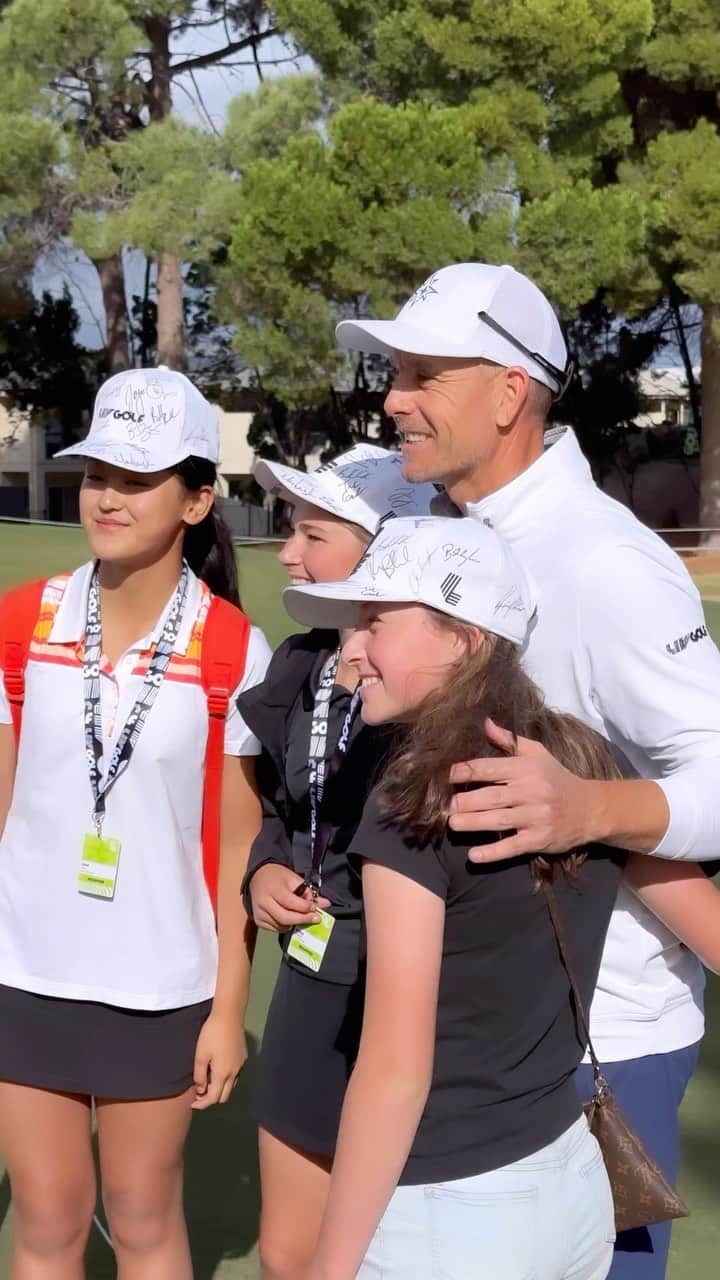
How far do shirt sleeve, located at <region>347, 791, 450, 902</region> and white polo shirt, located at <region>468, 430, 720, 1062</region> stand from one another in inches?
16.4

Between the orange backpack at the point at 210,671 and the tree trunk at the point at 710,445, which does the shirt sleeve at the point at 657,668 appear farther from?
the tree trunk at the point at 710,445

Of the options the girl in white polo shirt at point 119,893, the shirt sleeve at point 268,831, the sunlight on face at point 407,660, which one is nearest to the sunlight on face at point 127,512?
the girl in white polo shirt at point 119,893

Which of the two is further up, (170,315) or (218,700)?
(170,315)

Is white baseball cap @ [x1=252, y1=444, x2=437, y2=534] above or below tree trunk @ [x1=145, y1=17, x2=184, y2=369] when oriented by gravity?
below

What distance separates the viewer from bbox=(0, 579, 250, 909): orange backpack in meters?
2.59

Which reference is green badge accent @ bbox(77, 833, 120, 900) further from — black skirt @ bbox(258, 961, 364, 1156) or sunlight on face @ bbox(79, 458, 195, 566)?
sunlight on face @ bbox(79, 458, 195, 566)

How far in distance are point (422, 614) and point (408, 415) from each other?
0.52m

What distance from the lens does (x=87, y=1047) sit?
2531 mm

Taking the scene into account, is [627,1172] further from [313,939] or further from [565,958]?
[313,939]

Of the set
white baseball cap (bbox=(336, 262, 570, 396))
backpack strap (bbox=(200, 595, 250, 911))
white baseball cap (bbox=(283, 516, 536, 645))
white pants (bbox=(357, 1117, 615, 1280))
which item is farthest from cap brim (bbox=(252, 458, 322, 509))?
white pants (bbox=(357, 1117, 615, 1280))

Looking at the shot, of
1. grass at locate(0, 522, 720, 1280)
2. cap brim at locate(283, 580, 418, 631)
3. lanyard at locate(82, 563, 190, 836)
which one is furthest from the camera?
grass at locate(0, 522, 720, 1280)

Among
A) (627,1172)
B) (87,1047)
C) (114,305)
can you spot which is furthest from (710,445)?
(627,1172)

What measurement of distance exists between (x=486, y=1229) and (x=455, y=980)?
11.7 inches

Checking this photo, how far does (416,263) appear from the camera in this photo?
66.6 ft
